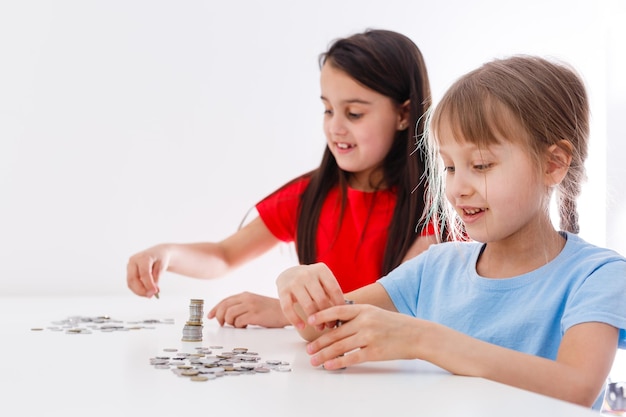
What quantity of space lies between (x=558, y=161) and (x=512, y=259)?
0.21 metres

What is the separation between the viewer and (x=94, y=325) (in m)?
1.61

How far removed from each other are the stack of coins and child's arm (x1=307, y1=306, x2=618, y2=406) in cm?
32

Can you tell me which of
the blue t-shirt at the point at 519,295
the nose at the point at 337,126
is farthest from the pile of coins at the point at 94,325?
the nose at the point at 337,126

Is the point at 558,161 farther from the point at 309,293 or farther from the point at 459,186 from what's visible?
the point at 309,293

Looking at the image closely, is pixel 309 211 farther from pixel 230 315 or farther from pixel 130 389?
pixel 130 389

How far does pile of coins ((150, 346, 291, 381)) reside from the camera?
40.0 inches

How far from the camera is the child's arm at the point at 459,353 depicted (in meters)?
1.07

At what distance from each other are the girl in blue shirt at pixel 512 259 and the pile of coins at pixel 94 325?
0.42 meters

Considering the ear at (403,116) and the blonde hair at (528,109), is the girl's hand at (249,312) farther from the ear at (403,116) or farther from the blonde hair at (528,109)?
the ear at (403,116)

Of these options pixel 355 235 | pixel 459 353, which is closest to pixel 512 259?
pixel 459 353

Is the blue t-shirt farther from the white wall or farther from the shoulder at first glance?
the white wall

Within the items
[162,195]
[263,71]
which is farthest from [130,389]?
[263,71]

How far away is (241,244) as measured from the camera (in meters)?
2.66

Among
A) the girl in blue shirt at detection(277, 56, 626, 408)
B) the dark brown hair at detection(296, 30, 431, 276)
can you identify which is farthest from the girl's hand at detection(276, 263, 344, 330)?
the dark brown hair at detection(296, 30, 431, 276)
